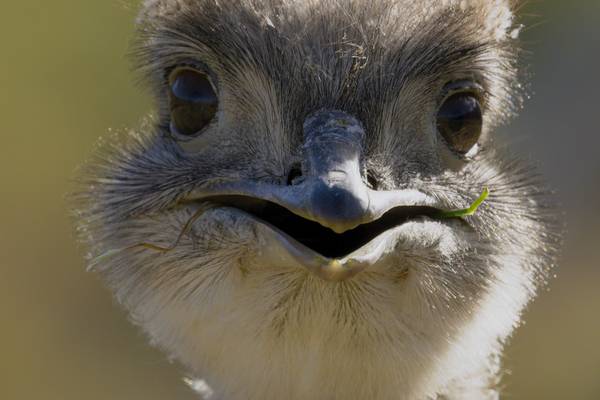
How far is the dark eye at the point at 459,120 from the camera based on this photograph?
421cm

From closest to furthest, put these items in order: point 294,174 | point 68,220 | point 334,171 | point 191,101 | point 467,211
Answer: point 334,171 → point 294,174 → point 467,211 → point 191,101 → point 68,220

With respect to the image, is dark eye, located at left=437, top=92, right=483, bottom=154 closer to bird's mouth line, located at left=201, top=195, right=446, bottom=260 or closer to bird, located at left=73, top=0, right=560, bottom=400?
bird, located at left=73, top=0, right=560, bottom=400

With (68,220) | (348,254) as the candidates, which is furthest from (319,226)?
(68,220)

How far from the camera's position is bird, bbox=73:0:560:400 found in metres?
3.64

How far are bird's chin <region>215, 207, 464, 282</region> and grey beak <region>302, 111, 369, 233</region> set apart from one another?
4.7 inches

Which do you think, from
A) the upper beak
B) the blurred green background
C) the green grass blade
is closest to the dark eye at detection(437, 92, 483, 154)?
the green grass blade

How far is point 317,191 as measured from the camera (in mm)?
3314

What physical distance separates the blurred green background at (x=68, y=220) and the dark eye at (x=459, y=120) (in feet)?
10.9

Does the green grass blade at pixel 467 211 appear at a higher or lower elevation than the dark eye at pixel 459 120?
lower

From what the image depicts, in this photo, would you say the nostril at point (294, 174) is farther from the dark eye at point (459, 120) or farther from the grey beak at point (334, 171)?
the dark eye at point (459, 120)

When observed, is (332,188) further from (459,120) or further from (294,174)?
(459,120)

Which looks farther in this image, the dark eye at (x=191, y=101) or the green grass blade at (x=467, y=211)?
the dark eye at (x=191, y=101)

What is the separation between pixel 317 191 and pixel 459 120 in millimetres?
1082

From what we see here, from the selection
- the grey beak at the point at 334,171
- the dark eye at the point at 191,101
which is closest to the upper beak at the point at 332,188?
the grey beak at the point at 334,171
